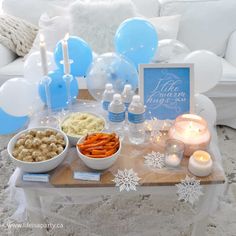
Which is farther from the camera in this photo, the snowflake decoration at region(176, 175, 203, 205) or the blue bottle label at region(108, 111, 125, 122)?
the blue bottle label at region(108, 111, 125, 122)

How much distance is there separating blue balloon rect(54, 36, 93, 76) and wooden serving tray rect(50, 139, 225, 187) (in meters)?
0.50

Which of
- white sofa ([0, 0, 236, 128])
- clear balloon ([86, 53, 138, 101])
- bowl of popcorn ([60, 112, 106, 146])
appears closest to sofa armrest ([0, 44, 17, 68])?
white sofa ([0, 0, 236, 128])

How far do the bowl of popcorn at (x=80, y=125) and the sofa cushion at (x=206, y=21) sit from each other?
1.29m

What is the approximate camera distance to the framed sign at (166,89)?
1.16 m

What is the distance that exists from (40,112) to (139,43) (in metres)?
0.56

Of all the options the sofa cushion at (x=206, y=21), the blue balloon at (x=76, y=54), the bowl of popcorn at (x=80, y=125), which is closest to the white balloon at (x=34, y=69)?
the blue balloon at (x=76, y=54)

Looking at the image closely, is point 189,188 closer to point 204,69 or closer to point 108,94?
point 108,94

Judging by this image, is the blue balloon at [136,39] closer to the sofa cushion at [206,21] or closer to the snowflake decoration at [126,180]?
the snowflake decoration at [126,180]

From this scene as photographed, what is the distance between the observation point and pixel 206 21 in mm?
2139

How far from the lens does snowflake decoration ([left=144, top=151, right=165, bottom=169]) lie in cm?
104

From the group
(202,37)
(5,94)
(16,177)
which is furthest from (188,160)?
(202,37)

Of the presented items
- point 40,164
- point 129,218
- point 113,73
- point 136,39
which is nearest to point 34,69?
point 113,73

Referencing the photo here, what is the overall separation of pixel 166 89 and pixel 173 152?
270 millimetres

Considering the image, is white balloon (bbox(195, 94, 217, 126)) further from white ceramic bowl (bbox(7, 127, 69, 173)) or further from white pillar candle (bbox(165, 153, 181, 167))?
white ceramic bowl (bbox(7, 127, 69, 173))
